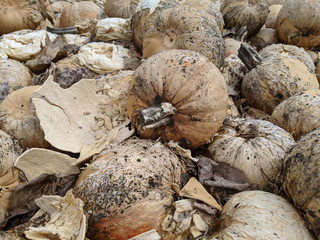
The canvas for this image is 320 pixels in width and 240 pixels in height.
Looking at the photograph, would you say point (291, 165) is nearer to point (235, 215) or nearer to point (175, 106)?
point (235, 215)

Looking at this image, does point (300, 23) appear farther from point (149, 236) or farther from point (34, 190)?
point (34, 190)

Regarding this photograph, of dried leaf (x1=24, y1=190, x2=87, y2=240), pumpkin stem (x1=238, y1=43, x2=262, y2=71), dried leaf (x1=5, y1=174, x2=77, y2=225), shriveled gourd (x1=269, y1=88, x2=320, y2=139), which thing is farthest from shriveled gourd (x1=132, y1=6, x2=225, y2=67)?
dried leaf (x1=24, y1=190, x2=87, y2=240)

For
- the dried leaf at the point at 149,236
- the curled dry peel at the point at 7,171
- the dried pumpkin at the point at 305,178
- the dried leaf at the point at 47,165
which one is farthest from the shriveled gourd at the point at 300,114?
the curled dry peel at the point at 7,171

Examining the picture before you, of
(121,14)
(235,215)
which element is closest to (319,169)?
(235,215)

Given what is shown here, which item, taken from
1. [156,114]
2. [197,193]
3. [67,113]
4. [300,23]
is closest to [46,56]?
[67,113]

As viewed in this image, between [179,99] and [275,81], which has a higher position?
[179,99]

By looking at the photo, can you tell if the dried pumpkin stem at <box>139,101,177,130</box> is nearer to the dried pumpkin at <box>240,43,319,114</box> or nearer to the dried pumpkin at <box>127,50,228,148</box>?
the dried pumpkin at <box>127,50,228,148</box>

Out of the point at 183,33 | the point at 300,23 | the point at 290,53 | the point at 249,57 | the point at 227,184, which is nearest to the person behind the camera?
the point at 227,184
